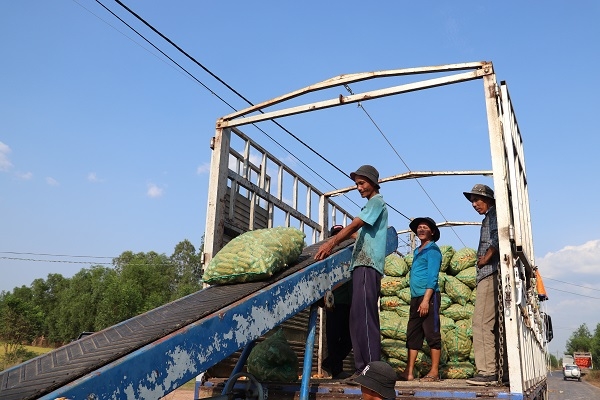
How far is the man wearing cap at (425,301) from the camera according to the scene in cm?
430

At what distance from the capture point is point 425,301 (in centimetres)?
428

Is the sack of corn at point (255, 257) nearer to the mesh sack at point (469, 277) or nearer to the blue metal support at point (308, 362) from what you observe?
the blue metal support at point (308, 362)

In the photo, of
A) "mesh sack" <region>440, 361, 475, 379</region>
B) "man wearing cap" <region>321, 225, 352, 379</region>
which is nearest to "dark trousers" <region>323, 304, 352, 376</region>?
"man wearing cap" <region>321, 225, 352, 379</region>

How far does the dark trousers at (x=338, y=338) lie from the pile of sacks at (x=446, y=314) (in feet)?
4.52

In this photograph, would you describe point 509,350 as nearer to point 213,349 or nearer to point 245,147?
point 213,349

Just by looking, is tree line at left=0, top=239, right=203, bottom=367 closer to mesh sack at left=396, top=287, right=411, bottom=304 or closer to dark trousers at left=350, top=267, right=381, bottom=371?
mesh sack at left=396, top=287, right=411, bottom=304

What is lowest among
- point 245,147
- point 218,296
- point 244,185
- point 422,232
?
point 218,296

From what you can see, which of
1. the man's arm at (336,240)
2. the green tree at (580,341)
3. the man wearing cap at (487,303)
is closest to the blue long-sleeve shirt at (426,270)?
the man wearing cap at (487,303)

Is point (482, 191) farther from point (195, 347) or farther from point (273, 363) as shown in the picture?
point (195, 347)

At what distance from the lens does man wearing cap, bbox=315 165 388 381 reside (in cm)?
347

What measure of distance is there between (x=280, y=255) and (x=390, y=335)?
3.22 meters

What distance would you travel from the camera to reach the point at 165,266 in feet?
207

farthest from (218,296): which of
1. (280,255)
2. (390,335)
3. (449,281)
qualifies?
(449,281)

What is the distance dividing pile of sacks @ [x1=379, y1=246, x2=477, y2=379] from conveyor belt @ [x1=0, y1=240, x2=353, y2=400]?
2992 millimetres
